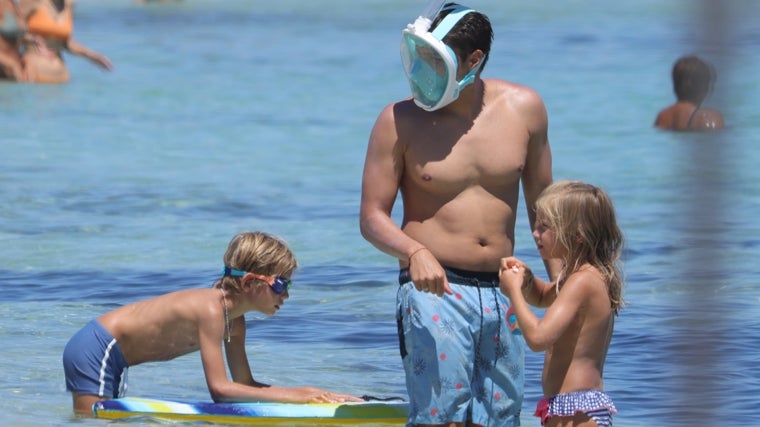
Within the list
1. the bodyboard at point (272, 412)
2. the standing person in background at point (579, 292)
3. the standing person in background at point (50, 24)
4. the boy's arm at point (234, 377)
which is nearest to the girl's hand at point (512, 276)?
the standing person in background at point (579, 292)

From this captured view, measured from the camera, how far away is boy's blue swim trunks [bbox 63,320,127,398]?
4.61 m

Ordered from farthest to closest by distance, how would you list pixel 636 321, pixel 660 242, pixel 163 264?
1. pixel 660 242
2. pixel 163 264
3. pixel 636 321

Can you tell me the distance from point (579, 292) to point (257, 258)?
1419 millimetres

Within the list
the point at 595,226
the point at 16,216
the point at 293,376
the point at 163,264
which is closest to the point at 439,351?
the point at 595,226

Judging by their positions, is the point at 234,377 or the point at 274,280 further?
the point at 234,377

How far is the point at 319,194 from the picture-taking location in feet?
36.1

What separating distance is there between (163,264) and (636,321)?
3123mm

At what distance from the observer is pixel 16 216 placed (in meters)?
9.72

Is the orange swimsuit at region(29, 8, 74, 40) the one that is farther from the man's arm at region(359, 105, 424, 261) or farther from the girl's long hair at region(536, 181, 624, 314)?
the girl's long hair at region(536, 181, 624, 314)

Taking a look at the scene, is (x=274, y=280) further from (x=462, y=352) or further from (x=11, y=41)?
(x=11, y=41)

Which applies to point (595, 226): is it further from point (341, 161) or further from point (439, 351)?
point (341, 161)

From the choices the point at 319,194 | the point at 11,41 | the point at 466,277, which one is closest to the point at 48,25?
the point at 11,41

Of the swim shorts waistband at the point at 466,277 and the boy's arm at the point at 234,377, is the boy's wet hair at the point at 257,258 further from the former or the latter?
the swim shorts waistband at the point at 466,277

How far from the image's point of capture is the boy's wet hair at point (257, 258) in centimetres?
433
